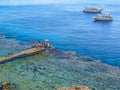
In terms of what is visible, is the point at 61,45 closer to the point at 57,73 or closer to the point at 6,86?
the point at 57,73

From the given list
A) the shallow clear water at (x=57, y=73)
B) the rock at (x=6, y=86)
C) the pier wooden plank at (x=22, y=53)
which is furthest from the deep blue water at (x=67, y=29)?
the rock at (x=6, y=86)

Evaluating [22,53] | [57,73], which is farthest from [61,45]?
[57,73]

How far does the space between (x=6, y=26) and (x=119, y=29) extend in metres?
49.9

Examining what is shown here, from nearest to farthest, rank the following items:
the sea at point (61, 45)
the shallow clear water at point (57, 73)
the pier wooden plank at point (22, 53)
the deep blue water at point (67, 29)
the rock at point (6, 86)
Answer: the rock at point (6, 86)
the shallow clear water at point (57, 73)
the sea at point (61, 45)
the pier wooden plank at point (22, 53)
the deep blue water at point (67, 29)

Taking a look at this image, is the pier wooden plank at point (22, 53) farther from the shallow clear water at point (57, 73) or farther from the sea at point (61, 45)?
the sea at point (61, 45)

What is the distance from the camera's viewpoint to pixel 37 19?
486 feet

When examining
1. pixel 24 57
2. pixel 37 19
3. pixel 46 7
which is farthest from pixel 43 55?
pixel 46 7

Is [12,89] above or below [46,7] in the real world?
below

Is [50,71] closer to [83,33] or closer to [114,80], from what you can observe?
[114,80]

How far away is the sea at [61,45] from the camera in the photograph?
67.2 metres

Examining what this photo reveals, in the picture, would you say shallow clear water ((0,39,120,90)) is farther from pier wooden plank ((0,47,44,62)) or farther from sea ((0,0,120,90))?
pier wooden plank ((0,47,44,62))

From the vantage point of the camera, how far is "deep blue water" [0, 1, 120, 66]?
9386 cm

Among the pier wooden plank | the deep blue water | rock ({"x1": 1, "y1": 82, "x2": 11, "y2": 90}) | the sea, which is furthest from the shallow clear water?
the deep blue water

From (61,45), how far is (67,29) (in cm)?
2841
